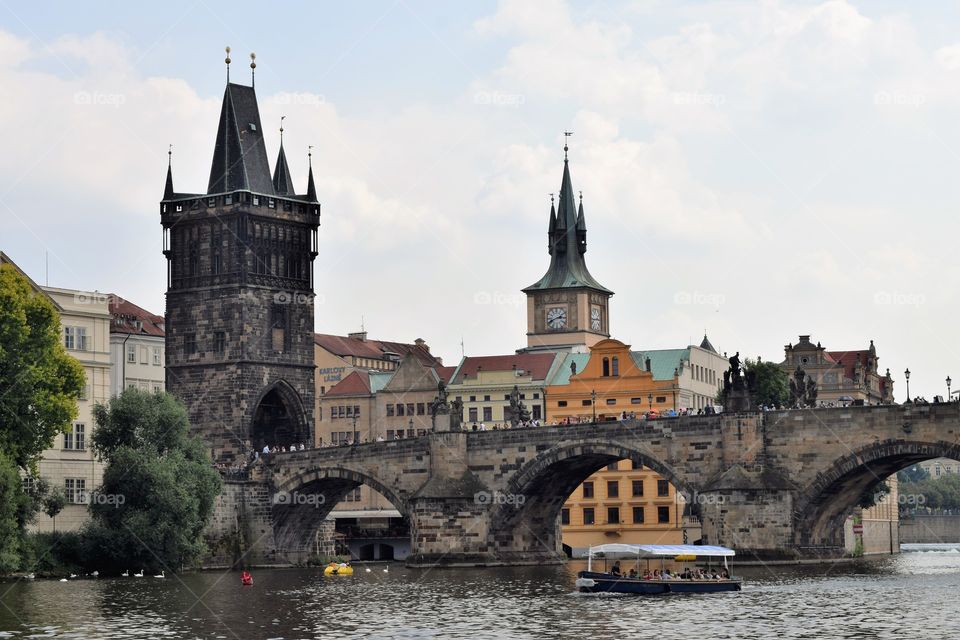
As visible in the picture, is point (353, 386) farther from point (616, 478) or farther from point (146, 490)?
point (146, 490)

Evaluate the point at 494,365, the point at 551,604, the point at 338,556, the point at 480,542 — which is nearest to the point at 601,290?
A: the point at 494,365

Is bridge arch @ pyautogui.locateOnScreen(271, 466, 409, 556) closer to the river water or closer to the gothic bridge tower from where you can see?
the gothic bridge tower

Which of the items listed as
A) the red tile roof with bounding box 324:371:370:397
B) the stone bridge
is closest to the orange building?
the stone bridge

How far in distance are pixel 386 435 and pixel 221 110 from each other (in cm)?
3397

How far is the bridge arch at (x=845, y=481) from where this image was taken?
308 ft

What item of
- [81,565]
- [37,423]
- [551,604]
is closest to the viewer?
[551,604]

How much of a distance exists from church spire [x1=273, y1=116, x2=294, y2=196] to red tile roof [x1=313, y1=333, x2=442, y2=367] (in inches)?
1444

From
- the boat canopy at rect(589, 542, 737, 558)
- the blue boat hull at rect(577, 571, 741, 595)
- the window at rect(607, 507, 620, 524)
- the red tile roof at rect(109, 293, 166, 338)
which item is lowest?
the blue boat hull at rect(577, 571, 741, 595)

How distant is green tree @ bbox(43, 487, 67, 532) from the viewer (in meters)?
98.4

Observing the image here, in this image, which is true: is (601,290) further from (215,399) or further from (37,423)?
(37,423)

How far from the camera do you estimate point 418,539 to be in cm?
10919

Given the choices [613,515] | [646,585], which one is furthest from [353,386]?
[646,585]

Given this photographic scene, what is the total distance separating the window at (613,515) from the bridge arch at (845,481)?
116 ft

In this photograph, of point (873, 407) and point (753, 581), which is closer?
point (753, 581)
